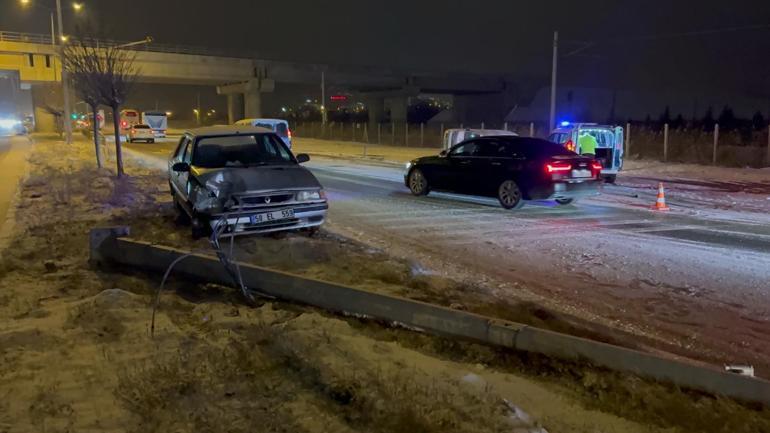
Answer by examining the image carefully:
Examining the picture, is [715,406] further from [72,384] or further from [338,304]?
[72,384]

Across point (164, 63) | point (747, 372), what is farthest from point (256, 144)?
point (164, 63)

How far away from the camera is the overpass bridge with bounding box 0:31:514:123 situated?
57.3 m

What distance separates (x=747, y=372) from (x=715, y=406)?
0.47 meters

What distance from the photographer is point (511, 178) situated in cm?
1306

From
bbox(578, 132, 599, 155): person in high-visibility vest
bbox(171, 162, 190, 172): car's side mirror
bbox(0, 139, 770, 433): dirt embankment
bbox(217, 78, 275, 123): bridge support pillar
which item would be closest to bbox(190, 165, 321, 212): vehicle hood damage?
bbox(171, 162, 190, 172): car's side mirror

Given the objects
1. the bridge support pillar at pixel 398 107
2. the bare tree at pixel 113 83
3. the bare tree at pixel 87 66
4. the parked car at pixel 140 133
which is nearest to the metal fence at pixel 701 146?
the bare tree at pixel 113 83

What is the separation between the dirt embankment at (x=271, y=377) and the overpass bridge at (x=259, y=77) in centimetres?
5107

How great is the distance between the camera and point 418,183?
15266mm

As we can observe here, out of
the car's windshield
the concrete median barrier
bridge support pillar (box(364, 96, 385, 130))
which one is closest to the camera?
the concrete median barrier

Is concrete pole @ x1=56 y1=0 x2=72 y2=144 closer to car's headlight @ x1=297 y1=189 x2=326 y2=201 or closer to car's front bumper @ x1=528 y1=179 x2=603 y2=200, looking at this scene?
car's headlight @ x1=297 y1=189 x2=326 y2=201

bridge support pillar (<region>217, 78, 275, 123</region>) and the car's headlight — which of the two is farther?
bridge support pillar (<region>217, 78, 275, 123</region>)

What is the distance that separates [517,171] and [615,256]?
4450mm

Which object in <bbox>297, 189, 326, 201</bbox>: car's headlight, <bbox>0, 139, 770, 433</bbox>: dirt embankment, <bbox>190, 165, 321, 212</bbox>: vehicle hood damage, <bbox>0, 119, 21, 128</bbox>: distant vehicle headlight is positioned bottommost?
<bbox>0, 139, 770, 433</bbox>: dirt embankment

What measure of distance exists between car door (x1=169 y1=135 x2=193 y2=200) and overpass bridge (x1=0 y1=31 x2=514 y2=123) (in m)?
45.6
